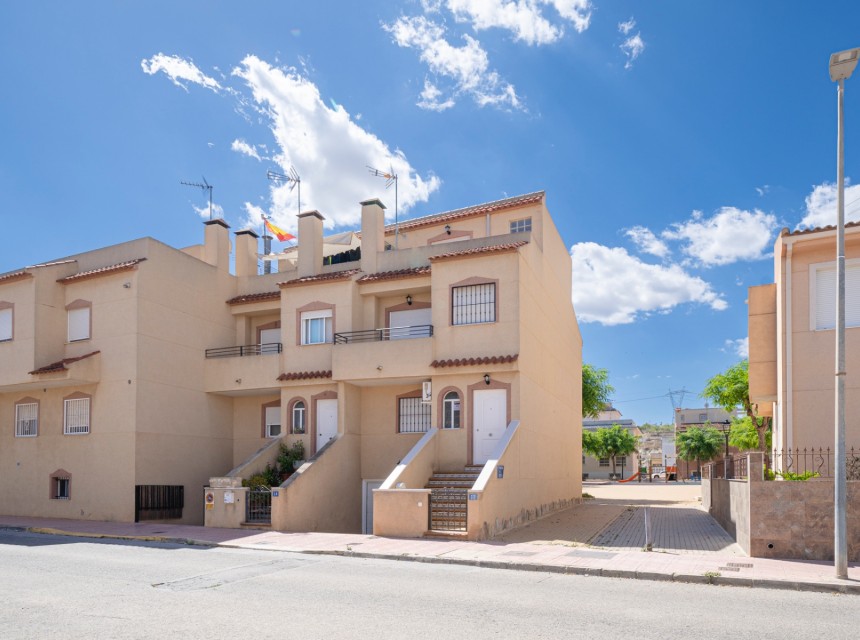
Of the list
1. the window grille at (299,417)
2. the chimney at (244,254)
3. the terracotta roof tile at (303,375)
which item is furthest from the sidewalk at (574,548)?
the chimney at (244,254)

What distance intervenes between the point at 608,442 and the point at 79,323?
60.3 meters

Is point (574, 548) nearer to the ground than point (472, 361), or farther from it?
nearer to the ground

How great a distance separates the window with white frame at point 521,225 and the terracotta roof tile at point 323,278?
6839 mm

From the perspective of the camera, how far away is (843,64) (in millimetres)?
11867

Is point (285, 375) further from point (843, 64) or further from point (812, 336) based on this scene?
point (843, 64)

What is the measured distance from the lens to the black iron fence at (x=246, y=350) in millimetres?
27188

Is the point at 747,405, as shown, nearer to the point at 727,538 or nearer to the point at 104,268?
the point at 727,538

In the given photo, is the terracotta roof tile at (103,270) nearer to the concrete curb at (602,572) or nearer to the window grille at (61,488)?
the window grille at (61,488)

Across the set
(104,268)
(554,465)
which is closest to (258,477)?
(104,268)

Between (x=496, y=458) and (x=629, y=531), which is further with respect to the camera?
(x=629, y=531)

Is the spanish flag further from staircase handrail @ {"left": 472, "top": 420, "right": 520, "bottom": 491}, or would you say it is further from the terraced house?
staircase handrail @ {"left": 472, "top": 420, "right": 520, "bottom": 491}

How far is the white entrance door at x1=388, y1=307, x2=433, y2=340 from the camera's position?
24953 millimetres

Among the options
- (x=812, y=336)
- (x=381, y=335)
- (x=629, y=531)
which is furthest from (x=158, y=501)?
(x=812, y=336)

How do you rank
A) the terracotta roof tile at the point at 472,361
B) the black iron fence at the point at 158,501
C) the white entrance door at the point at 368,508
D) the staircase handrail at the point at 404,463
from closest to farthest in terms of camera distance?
the staircase handrail at the point at 404,463
the terracotta roof tile at the point at 472,361
the black iron fence at the point at 158,501
the white entrance door at the point at 368,508
